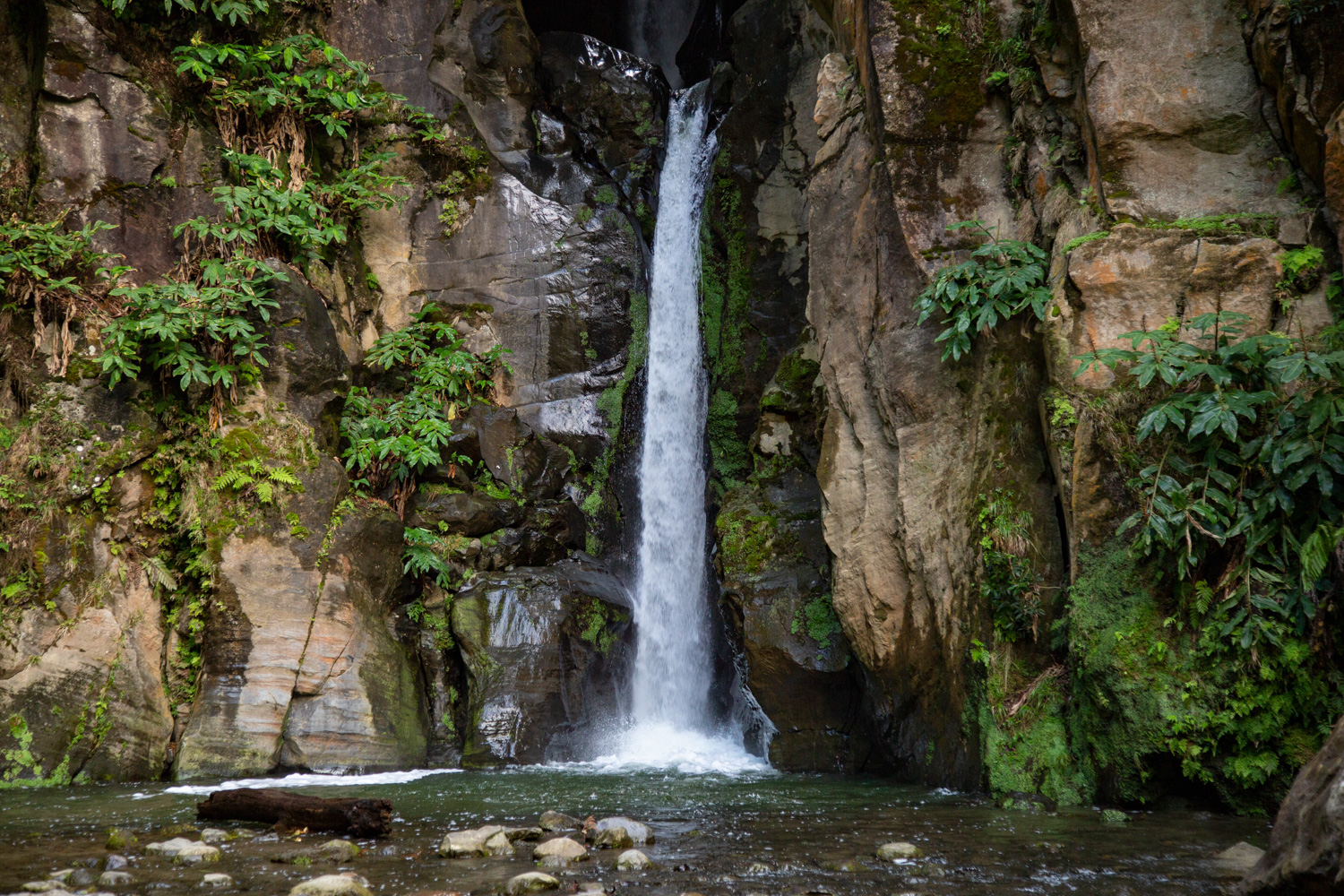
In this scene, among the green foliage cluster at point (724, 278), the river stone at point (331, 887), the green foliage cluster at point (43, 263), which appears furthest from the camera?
the green foliage cluster at point (724, 278)

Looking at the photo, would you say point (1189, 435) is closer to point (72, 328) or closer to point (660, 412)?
point (660, 412)

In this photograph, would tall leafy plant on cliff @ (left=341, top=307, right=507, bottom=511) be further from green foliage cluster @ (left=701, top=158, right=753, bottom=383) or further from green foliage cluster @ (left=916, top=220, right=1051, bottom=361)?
green foliage cluster @ (left=916, top=220, right=1051, bottom=361)

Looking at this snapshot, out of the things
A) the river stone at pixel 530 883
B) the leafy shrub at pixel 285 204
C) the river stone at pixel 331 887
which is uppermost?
the leafy shrub at pixel 285 204

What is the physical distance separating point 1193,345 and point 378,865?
6141 mm

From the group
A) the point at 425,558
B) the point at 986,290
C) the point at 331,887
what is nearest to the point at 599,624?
the point at 425,558

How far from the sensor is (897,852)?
456 cm

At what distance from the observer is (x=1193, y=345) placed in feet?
19.7

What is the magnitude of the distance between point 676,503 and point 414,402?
4142 mm

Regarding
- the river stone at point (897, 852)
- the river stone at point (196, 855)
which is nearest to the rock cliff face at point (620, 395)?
the river stone at point (897, 852)

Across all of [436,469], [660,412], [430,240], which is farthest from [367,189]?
[660,412]

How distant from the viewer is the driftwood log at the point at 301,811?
5.16 m

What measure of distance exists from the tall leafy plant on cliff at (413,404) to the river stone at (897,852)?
7.99m

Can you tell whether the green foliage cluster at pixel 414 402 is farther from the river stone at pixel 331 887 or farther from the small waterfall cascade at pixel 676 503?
the river stone at pixel 331 887

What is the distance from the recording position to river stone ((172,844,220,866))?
447cm
